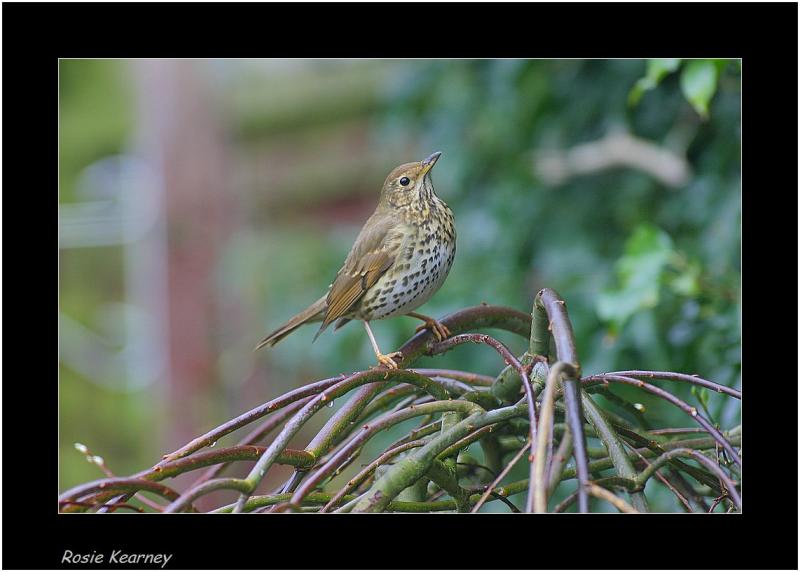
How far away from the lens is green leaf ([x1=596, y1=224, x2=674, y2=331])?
1.86 metres

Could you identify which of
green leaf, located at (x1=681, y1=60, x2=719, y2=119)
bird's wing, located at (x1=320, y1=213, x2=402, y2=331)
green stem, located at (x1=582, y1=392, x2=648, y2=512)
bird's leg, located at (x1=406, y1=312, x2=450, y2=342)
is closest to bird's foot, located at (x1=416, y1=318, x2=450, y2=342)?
bird's leg, located at (x1=406, y1=312, x2=450, y2=342)

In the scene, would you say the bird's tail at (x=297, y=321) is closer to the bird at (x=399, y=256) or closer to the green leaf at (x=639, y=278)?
the bird at (x=399, y=256)

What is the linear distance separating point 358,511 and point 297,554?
150mm

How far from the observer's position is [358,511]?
0.99 metres

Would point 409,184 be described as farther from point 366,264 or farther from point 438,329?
point 438,329

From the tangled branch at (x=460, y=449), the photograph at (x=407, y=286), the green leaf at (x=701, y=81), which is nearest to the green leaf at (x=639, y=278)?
the photograph at (x=407, y=286)

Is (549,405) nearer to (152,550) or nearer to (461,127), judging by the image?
(152,550)

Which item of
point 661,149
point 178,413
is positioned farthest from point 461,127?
point 178,413

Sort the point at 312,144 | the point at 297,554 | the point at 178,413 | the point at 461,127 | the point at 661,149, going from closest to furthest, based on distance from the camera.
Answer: the point at 297,554 → the point at 661,149 → the point at 461,127 → the point at 178,413 → the point at 312,144

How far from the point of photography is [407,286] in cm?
176

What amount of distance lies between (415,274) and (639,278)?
1.66 feet

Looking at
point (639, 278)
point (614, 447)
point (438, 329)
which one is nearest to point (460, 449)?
point (614, 447)

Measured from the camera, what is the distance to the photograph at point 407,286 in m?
1.08

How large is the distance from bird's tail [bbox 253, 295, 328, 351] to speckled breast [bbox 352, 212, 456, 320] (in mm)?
189
